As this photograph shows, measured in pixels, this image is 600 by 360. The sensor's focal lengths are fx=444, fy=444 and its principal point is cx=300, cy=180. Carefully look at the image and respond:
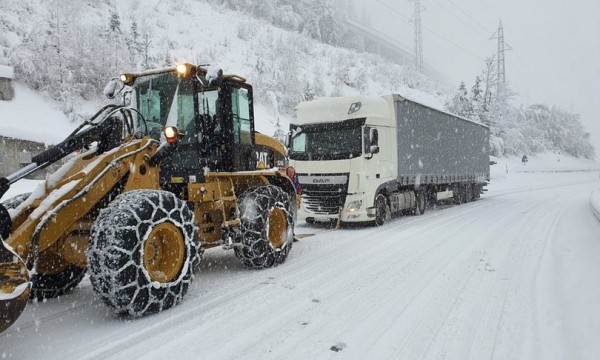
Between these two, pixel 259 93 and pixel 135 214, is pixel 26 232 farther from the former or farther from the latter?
pixel 259 93

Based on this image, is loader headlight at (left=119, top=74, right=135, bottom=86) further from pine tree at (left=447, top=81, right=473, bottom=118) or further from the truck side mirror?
pine tree at (left=447, top=81, right=473, bottom=118)

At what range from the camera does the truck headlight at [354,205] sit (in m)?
11.4

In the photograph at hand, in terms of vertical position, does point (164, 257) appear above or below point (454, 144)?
below

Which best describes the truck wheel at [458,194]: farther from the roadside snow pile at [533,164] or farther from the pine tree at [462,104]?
the pine tree at [462,104]

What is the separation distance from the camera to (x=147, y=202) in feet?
15.0

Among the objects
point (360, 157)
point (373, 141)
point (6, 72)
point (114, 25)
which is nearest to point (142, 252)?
point (360, 157)

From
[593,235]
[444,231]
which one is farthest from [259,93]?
[593,235]

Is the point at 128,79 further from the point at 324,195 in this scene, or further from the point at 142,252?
the point at 324,195

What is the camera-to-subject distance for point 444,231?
10.6 m

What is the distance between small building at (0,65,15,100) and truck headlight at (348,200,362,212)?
43.9 feet

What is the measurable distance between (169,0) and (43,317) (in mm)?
36492

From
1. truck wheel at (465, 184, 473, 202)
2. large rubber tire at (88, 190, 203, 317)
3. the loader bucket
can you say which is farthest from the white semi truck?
the loader bucket

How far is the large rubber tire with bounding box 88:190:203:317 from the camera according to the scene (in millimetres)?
4230

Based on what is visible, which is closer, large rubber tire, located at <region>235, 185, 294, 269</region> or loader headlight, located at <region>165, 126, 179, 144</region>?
loader headlight, located at <region>165, 126, 179, 144</region>
